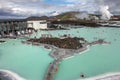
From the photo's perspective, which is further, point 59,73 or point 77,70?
point 77,70

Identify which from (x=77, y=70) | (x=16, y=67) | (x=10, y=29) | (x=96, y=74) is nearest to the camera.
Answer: (x=96, y=74)

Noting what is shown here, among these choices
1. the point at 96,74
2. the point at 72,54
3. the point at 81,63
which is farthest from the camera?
the point at 72,54

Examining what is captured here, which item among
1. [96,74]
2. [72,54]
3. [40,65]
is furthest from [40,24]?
[96,74]

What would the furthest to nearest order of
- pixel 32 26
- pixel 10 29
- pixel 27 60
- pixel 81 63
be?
pixel 32 26
pixel 10 29
pixel 27 60
pixel 81 63

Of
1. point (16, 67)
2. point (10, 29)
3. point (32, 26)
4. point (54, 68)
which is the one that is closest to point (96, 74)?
point (54, 68)

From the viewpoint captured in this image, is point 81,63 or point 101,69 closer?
point 101,69

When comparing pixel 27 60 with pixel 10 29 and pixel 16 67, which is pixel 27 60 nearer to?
pixel 16 67

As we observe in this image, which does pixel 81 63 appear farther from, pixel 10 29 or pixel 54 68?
pixel 10 29

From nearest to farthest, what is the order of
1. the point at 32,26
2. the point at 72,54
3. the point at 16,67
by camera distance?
the point at 16,67, the point at 72,54, the point at 32,26
